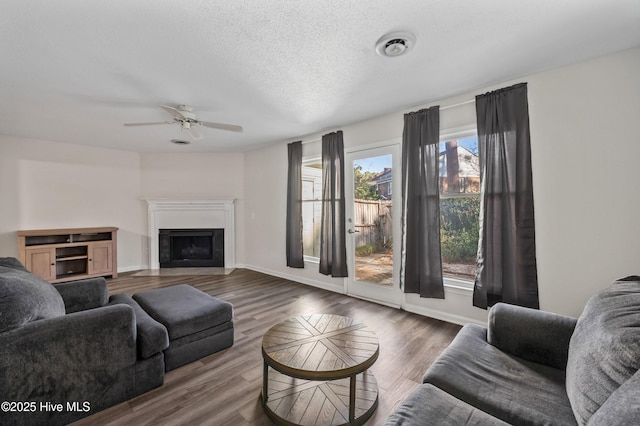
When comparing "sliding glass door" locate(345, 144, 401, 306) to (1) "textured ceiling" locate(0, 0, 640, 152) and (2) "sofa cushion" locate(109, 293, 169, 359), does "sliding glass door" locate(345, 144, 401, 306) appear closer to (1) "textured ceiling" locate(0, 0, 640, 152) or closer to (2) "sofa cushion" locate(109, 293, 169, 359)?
(1) "textured ceiling" locate(0, 0, 640, 152)

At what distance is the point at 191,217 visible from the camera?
19.0 feet

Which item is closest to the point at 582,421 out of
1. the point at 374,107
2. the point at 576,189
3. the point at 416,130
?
the point at 576,189

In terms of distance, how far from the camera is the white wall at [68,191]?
4.46m

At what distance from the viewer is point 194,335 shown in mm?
2291

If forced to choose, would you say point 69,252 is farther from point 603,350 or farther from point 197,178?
point 603,350

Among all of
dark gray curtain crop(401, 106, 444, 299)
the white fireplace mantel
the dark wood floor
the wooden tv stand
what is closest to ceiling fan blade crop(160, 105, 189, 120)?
the dark wood floor

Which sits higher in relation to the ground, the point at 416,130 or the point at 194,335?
the point at 416,130

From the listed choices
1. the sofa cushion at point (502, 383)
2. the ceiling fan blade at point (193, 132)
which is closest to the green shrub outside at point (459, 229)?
the sofa cushion at point (502, 383)

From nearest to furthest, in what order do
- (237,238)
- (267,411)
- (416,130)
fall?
(267,411), (416,130), (237,238)

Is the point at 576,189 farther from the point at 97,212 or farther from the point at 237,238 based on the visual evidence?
the point at 97,212

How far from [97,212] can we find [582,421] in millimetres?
6856

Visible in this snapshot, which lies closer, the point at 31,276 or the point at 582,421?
the point at 582,421

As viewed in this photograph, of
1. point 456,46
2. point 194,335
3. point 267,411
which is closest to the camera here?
point 267,411

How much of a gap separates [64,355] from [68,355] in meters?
0.02
